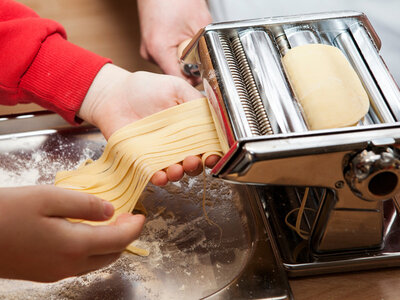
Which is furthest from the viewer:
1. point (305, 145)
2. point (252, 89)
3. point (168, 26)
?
point (168, 26)

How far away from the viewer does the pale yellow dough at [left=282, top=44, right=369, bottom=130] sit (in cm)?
60

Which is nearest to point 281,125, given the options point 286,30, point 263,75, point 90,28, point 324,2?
point 263,75

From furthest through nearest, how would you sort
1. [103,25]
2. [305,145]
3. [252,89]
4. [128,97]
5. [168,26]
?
[103,25] < [168,26] < [128,97] < [252,89] < [305,145]

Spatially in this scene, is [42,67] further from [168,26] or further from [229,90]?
[229,90]

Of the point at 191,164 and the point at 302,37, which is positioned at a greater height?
the point at 302,37

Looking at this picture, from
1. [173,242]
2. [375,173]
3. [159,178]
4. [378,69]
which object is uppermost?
[378,69]

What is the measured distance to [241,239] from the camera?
73 centimetres

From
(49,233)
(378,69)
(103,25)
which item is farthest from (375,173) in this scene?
(103,25)

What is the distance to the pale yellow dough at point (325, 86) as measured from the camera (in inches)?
23.6

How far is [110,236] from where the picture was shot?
58 centimetres

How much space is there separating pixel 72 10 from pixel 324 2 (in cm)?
71

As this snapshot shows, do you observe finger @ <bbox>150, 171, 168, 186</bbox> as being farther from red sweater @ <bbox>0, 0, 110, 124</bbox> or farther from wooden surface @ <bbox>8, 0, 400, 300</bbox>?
wooden surface @ <bbox>8, 0, 400, 300</bbox>

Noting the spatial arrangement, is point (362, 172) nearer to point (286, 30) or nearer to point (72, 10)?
point (286, 30)

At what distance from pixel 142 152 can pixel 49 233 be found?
0.62 feet
